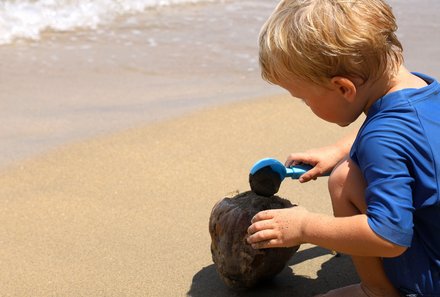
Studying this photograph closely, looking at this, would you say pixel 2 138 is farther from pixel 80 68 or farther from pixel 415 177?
pixel 415 177

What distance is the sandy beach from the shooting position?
2.80m

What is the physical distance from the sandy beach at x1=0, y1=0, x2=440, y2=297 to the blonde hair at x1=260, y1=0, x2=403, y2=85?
0.83 metres

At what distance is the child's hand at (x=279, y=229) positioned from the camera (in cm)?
224

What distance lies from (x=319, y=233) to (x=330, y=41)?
516 mm

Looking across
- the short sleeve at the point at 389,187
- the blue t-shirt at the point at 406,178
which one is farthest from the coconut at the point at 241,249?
the short sleeve at the point at 389,187

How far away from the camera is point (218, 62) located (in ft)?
18.1

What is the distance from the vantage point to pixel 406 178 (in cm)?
209

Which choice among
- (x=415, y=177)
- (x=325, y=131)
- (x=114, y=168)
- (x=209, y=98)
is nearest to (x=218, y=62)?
(x=209, y=98)

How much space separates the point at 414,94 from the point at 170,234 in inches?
46.5

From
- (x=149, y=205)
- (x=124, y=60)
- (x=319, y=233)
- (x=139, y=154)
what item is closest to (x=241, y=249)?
(x=319, y=233)

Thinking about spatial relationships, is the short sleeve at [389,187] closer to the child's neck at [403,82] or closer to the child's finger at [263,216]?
the child's neck at [403,82]

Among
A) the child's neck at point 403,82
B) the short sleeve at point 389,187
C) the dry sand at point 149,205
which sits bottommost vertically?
the dry sand at point 149,205

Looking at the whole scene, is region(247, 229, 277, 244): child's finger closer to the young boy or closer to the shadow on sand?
the young boy

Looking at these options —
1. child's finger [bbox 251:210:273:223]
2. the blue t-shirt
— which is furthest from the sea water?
the blue t-shirt
